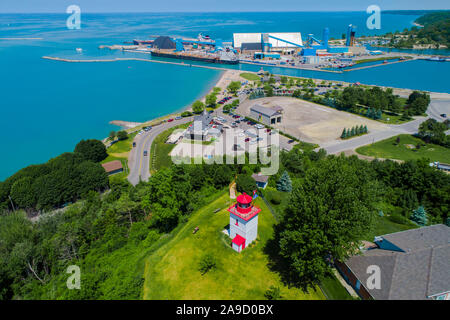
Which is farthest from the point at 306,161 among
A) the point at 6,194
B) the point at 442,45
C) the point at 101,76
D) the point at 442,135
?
the point at 442,45

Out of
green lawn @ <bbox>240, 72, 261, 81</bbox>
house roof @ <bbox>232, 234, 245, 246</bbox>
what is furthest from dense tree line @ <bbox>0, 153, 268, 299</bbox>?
green lawn @ <bbox>240, 72, 261, 81</bbox>

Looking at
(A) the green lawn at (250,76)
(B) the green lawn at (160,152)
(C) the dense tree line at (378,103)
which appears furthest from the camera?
(A) the green lawn at (250,76)

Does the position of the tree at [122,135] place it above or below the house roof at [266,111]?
below

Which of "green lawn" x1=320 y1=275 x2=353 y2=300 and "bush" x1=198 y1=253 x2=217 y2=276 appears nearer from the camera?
"green lawn" x1=320 y1=275 x2=353 y2=300

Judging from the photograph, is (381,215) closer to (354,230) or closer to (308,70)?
(354,230)

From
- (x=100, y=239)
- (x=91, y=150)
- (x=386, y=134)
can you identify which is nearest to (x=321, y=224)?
(x=100, y=239)

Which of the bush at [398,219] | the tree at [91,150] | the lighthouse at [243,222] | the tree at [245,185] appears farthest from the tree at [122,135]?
the bush at [398,219]

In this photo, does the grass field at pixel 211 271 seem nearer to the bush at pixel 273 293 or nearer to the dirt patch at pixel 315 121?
the bush at pixel 273 293

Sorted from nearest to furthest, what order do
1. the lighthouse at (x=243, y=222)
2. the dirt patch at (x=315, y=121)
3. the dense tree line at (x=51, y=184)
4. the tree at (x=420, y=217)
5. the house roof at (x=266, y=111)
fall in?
the lighthouse at (x=243, y=222), the tree at (x=420, y=217), the dense tree line at (x=51, y=184), the dirt patch at (x=315, y=121), the house roof at (x=266, y=111)

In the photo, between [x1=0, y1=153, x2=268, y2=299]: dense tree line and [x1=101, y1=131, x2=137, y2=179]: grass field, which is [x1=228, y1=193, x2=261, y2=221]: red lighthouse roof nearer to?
[x1=0, y1=153, x2=268, y2=299]: dense tree line
